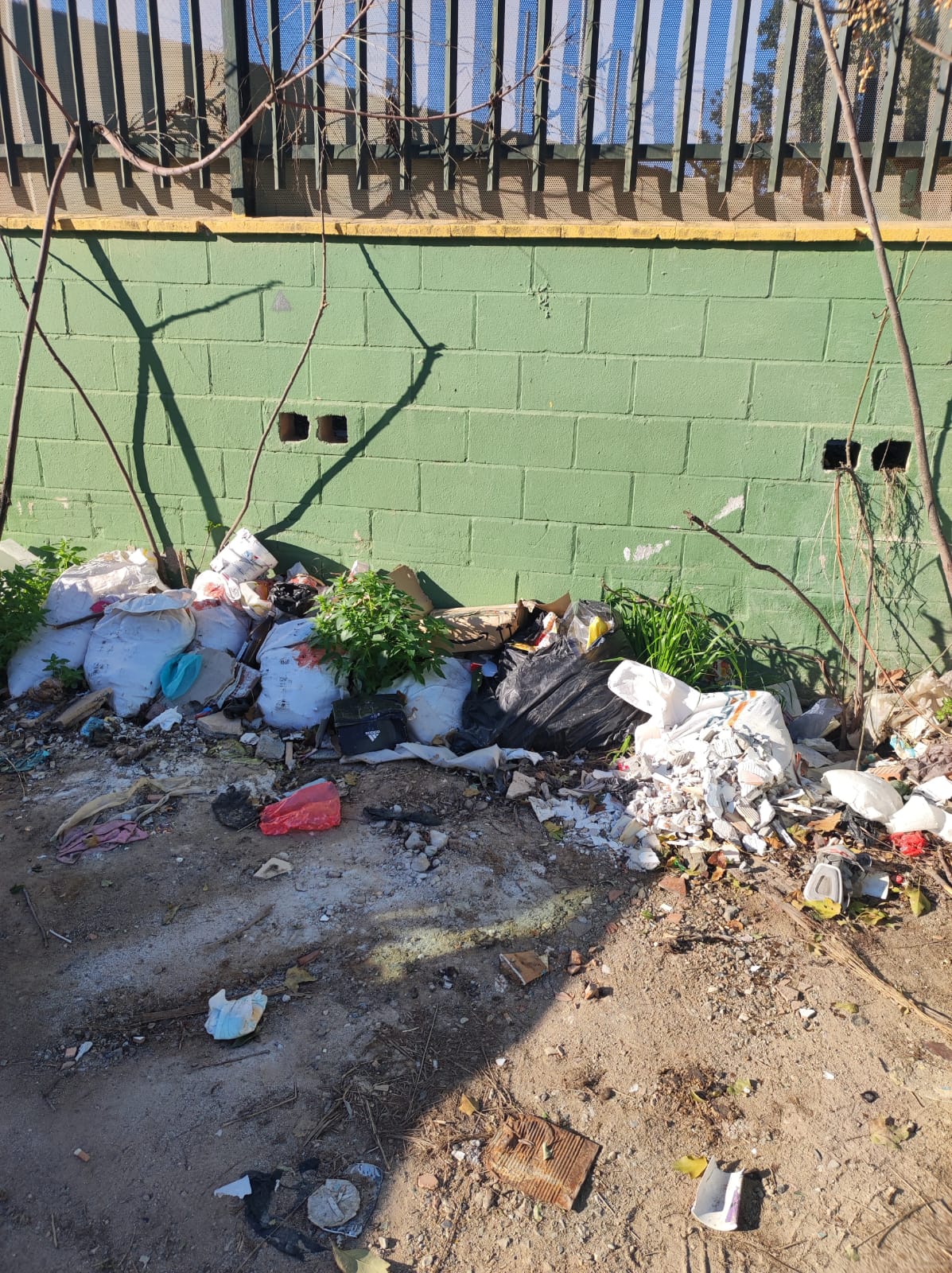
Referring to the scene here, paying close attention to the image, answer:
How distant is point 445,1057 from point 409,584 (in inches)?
106

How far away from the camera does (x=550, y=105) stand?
169 inches

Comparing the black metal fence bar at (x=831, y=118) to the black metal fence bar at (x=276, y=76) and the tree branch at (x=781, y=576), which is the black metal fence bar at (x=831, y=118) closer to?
the tree branch at (x=781, y=576)

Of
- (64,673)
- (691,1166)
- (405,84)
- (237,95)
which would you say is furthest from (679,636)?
(237,95)

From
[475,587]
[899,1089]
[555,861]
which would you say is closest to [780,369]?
[475,587]

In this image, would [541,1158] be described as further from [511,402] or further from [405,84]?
[405,84]

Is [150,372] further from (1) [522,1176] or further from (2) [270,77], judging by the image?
(1) [522,1176]

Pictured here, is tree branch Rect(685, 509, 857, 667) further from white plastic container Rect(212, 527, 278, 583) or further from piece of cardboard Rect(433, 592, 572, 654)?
white plastic container Rect(212, 527, 278, 583)

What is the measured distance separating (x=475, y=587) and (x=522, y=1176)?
309 cm

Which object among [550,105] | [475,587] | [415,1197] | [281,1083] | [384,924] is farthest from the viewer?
[475,587]

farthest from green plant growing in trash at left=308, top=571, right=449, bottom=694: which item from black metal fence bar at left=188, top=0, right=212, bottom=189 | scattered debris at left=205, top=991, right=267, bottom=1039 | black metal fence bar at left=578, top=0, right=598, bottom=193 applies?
black metal fence bar at left=188, top=0, right=212, bottom=189

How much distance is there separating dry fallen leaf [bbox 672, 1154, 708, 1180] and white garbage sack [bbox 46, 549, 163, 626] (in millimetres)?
3753

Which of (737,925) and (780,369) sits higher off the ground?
(780,369)

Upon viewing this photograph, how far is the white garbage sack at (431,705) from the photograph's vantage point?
4.28 metres

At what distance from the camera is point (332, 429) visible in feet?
16.3
